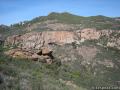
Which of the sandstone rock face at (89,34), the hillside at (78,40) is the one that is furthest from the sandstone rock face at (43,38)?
the sandstone rock face at (89,34)

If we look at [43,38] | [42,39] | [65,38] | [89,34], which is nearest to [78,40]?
[65,38]

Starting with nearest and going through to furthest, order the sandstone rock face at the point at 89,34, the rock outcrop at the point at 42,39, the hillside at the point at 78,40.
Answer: the hillside at the point at 78,40, the rock outcrop at the point at 42,39, the sandstone rock face at the point at 89,34

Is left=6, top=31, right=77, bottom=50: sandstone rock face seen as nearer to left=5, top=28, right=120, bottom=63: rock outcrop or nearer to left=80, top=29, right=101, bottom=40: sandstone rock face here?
left=5, top=28, right=120, bottom=63: rock outcrop

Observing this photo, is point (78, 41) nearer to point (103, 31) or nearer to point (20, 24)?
point (103, 31)

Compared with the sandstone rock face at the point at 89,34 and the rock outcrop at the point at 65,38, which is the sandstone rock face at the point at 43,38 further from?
the sandstone rock face at the point at 89,34

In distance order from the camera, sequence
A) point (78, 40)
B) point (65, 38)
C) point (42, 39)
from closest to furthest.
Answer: point (78, 40) < point (65, 38) < point (42, 39)

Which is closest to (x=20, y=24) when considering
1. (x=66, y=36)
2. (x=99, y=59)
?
(x=66, y=36)

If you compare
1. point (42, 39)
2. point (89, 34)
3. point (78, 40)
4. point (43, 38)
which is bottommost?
point (78, 40)

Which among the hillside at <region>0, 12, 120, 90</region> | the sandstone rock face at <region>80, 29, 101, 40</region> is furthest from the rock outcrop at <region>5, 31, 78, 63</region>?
the sandstone rock face at <region>80, 29, 101, 40</region>

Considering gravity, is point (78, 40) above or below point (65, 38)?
below

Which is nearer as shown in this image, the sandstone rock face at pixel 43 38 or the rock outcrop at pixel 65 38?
the rock outcrop at pixel 65 38

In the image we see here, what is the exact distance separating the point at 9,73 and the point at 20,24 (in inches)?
5180

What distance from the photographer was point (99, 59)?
298 feet

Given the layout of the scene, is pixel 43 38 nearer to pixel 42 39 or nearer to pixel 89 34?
pixel 42 39
